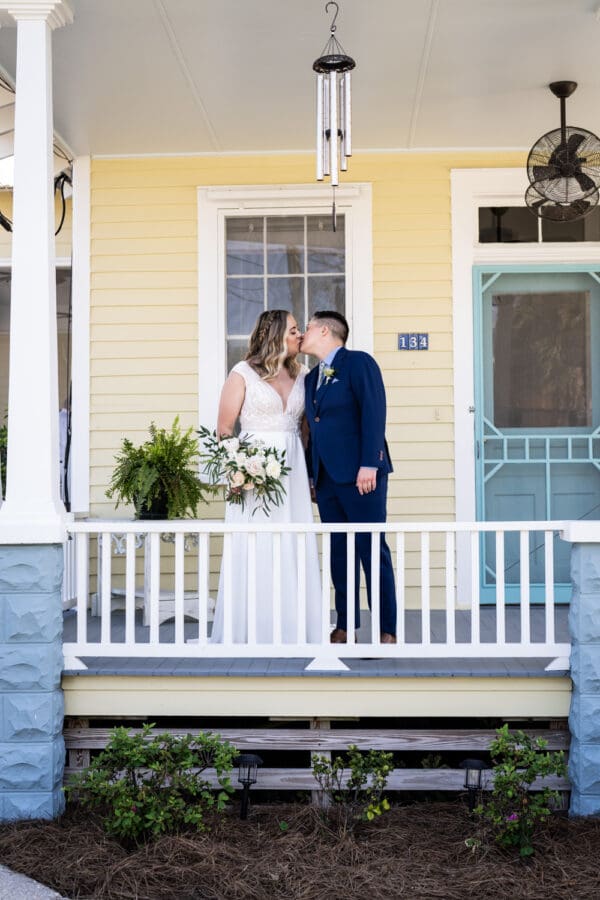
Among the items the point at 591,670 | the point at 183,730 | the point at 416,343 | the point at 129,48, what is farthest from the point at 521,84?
the point at 183,730

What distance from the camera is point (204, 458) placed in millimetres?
5777

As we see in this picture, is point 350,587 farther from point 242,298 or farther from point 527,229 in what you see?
point 527,229

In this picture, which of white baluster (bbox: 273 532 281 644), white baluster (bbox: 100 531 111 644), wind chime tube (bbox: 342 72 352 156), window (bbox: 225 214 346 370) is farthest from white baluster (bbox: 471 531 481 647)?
window (bbox: 225 214 346 370)

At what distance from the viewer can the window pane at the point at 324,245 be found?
19.3 feet

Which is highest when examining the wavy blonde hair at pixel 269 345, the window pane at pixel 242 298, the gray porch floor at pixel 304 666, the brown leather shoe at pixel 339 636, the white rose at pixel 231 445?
the window pane at pixel 242 298

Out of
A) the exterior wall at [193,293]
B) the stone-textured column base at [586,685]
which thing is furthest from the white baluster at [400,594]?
the exterior wall at [193,293]

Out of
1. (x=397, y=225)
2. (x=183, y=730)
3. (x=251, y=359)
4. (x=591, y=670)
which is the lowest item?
(x=183, y=730)

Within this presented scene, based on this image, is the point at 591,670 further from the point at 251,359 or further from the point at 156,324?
the point at 156,324

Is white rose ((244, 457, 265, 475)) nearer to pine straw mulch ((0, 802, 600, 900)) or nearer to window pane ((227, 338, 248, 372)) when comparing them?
pine straw mulch ((0, 802, 600, 900))

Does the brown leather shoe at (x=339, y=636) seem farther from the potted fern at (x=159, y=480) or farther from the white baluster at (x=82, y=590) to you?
the potted fern at (x=159, y=480)

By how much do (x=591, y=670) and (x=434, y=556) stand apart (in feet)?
6.40

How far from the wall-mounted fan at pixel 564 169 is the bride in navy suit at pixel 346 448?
4.64 feet

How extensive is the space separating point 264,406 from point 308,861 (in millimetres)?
2073

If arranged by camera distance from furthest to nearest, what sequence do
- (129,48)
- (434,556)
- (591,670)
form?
1. (434,556)
2. (129,48)
3. (591,670)
